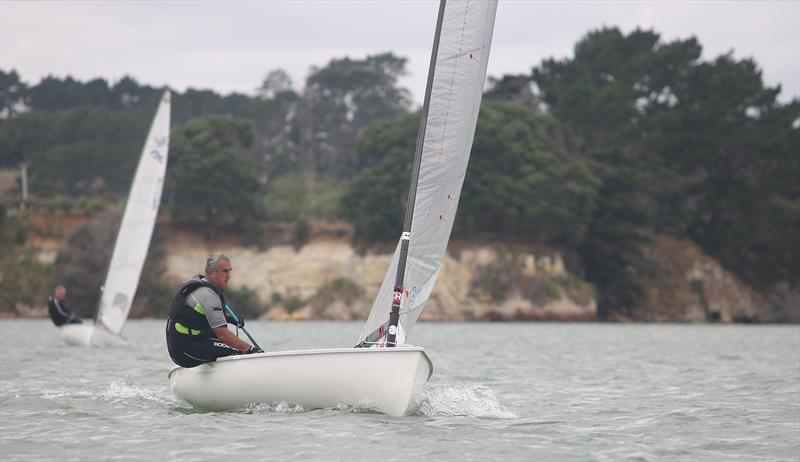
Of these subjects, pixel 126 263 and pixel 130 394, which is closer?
pixel 130 394

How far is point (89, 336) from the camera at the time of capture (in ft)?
96.7

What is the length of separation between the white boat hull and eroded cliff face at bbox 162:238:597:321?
49819mm

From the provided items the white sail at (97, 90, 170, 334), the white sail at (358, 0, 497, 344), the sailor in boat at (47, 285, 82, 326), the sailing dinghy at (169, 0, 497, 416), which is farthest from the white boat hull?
Answer: the sailor in boat at (47, 285, 82, 326)

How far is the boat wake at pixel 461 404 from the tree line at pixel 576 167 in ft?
154

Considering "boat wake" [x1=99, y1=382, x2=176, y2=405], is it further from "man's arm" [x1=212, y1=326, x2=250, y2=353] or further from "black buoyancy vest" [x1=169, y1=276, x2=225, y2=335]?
"man's arm" [x1=212, y1=326, x2=250, y2=353]

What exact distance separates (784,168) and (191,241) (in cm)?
3708

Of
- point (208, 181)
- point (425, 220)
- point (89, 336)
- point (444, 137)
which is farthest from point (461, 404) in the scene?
point (208, 181)

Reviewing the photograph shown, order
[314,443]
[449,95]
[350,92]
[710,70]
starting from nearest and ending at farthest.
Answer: [314,443], [449,95], [710,70], [350,92]

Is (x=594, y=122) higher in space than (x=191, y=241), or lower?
higher

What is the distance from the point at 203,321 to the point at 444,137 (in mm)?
3642

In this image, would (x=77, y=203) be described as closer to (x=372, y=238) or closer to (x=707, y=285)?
(x=372, y=238)

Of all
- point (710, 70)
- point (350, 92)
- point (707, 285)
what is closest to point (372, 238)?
point (707, 285)

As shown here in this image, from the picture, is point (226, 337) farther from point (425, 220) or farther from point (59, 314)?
point (59, 314)

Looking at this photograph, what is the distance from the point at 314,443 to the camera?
35.8 ft
